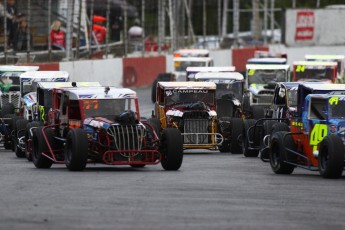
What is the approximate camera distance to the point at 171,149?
20656 mm

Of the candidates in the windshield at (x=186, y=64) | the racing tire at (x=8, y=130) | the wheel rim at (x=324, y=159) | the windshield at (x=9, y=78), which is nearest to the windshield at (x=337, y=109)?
the wheel rim at (x=324, y=159)

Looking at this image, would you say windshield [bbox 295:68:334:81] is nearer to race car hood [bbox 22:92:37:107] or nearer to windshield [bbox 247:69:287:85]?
windshield [bbox 247:69:287:85]

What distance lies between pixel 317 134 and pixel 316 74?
24045 millimetres

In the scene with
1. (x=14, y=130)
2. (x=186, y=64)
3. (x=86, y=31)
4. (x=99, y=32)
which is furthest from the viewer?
(x=99, y=32)

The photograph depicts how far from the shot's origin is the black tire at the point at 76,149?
65.9 ft

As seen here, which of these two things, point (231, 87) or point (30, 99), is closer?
point (30, 99)

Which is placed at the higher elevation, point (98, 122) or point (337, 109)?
point (337, 109)

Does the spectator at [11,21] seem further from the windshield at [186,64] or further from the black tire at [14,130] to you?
the black tire at [14,130]

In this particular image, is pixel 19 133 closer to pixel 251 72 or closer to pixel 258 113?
pixel 258 113

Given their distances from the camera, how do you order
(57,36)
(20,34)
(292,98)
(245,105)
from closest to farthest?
(292,98)
(245,105)
(20,34)
(57,36)

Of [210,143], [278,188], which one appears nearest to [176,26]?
[210,143]

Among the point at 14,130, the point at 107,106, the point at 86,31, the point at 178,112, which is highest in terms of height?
the point at 86,31

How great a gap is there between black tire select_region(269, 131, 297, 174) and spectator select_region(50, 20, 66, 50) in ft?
93.8

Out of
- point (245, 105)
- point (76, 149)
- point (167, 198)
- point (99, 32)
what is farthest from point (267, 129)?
point (99, 32)
